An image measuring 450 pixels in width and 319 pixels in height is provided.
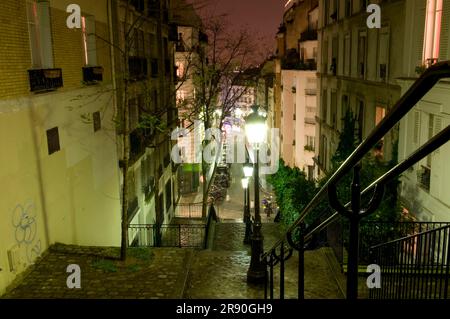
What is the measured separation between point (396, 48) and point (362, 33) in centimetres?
449

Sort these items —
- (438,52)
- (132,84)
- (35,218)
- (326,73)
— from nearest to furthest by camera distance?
1. (35,218)
2. (438,52)
3. (132,84)
4. (326,73)

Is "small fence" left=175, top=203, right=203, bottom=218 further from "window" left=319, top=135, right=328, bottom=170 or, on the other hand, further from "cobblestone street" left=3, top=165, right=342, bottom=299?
"cobblestone street" left=3, top=165, right=342, bottom=299

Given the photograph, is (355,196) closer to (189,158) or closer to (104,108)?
(104,108)

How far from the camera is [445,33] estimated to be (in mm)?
12117

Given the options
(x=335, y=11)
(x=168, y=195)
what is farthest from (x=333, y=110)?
(x=168, y=195)

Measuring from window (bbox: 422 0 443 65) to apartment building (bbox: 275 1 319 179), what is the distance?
22.0 meters

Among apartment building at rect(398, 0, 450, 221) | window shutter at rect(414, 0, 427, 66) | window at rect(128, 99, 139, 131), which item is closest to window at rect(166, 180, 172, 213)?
window at rect(128, 99, 139, 131)

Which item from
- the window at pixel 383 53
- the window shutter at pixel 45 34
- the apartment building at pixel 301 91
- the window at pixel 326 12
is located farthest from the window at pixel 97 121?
the apartment building at pixel 301 91

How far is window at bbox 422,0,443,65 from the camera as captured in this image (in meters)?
12.7

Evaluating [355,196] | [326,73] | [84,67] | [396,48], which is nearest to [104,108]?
[84,67]

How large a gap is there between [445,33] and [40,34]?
10.2m

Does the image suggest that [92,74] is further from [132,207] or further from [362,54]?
[362,54]

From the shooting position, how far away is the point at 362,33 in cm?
2044

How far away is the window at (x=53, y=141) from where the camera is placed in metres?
10.8
